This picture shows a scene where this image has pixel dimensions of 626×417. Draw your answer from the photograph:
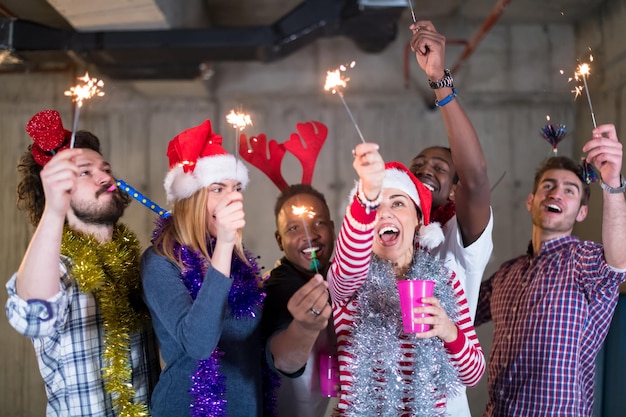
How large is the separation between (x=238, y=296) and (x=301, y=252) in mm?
544

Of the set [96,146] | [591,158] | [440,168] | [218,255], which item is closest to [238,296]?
[218,255]

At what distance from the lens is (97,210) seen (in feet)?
6.31

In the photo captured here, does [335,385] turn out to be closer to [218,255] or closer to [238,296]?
[238,296]

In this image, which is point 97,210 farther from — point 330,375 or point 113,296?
point 330,375

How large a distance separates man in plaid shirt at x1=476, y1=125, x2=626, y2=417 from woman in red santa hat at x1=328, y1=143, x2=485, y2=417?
0.55 metres

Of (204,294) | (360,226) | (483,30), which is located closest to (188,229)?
(204,294)

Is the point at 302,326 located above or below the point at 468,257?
below

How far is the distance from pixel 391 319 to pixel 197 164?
76cm

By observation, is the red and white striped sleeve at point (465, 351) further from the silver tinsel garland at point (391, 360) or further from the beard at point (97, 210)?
the beard at point (97, 210)

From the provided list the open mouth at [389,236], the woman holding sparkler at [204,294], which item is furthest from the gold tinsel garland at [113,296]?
the open mouth at [389,236]

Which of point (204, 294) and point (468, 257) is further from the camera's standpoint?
point (468, 257)

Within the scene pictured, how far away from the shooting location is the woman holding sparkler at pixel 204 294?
159 centimetres

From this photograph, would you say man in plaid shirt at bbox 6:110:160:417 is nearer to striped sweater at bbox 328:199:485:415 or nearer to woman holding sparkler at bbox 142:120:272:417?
woman holding sparkler at bbox 142:120:272:417

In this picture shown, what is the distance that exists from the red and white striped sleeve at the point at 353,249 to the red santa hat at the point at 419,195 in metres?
0.24
